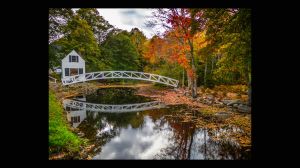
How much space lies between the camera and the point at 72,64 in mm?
14539

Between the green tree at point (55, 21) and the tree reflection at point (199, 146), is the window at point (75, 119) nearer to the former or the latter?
the tree reflection at point (199, 146)

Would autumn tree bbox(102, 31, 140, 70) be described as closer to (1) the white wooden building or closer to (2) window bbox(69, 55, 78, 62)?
(1) the white wooden building

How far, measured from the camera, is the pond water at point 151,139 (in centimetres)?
402

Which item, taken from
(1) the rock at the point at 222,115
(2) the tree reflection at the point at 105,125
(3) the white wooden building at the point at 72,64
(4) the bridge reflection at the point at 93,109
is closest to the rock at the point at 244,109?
(1) the rock at the point at 222,115

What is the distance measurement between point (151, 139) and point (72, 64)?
11.0 metres

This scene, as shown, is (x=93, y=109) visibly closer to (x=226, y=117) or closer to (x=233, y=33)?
(x=226, y=117)

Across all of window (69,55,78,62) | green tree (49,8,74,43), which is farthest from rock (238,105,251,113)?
window (69,55,78,62)

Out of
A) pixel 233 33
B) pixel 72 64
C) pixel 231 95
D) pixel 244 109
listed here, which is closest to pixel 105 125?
pixel 233 33
